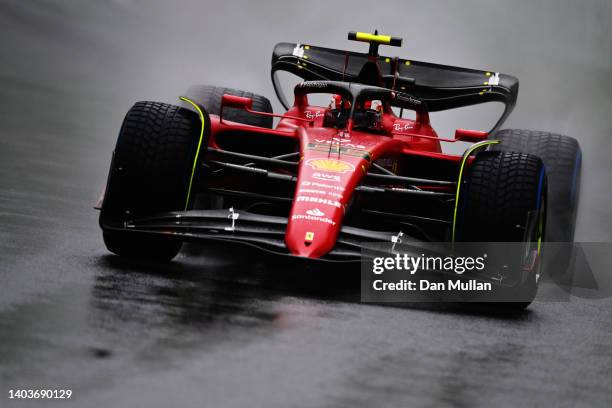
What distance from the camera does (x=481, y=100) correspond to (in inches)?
427

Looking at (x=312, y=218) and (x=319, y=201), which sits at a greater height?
(x=319, y=201)

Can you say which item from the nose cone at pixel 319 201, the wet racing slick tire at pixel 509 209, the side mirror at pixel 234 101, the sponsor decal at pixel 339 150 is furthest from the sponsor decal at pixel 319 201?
the side mirror at pixel 234 101

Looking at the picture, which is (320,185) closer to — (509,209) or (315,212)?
(315,212)

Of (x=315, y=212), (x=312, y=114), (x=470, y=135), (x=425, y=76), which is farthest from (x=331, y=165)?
(x=425, y=76)

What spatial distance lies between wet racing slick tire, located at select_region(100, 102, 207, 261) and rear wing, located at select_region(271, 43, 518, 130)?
3.51 metres

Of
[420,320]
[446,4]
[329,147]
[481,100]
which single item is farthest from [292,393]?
[446,4]

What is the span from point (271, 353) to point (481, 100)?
6.62 metres

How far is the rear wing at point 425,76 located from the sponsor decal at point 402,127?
58cm

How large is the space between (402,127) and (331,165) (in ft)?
9.37

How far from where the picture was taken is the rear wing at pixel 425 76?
35.4 ft

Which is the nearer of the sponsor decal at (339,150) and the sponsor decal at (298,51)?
the sponsor decal at (339,150)

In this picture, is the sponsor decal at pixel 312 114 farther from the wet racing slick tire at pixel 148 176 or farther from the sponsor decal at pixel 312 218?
the sponsor decal at pixel 312 218

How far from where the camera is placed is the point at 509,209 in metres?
6.98

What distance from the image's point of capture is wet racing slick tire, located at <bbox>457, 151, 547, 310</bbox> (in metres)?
6.96
